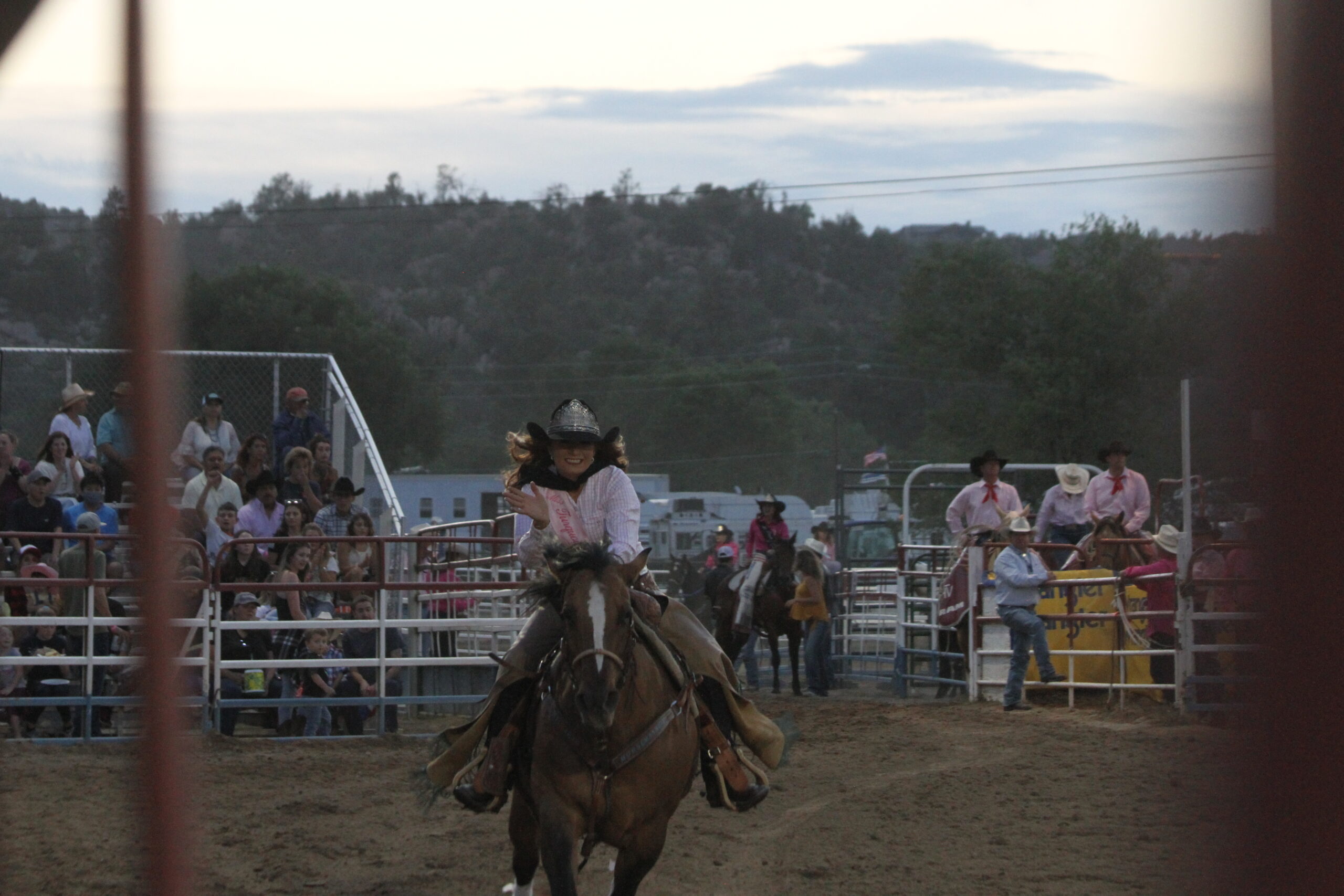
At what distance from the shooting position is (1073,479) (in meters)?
14.0

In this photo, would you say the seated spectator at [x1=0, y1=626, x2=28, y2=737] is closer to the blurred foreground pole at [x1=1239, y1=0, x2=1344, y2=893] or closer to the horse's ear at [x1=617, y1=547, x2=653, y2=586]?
the horse's ear at [x1=617, y1=547, x2=653, y2=586]

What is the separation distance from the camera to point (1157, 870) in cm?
168

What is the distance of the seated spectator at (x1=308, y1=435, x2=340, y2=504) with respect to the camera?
1333 cm

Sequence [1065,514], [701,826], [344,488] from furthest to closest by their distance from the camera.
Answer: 1. [1065,514]
2. [344,488]
3. [701,826]

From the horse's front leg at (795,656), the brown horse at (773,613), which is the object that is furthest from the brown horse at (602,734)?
the brown horse at (773,613)

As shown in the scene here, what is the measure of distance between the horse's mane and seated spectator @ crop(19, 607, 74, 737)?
6.99 m

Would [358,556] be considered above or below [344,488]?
below

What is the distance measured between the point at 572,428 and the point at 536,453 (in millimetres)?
312

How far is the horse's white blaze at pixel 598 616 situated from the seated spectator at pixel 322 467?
28.4 feet

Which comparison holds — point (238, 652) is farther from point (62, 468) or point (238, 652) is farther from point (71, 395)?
point (71, 395)

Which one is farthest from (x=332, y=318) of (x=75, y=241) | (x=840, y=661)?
(x=75, y=241)

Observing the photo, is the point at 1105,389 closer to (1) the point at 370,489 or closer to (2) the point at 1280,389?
(1) the point at 370,489

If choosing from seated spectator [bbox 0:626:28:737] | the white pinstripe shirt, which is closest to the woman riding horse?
the white pinstripe shirt

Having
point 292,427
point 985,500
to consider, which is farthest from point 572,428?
point 985,500
